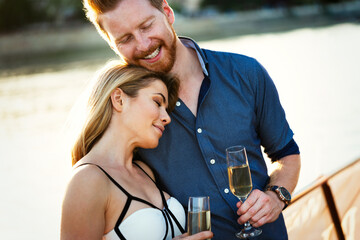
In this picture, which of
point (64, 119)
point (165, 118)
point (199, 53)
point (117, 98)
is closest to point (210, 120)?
point (165, 118)

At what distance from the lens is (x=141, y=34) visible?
254 centimetres

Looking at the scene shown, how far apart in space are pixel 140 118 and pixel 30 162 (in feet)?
22.1

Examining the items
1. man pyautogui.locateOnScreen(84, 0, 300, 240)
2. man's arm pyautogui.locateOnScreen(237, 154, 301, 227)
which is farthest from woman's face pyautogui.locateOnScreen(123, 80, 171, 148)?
man's arm pyautogui.locateOnScreen(237, 154, 301, 227)

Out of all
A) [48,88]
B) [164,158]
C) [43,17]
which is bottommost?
[164,158]

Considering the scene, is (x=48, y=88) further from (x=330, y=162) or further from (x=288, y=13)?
(x=288, y=13)

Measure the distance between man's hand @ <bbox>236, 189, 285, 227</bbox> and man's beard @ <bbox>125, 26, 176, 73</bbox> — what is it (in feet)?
2.71

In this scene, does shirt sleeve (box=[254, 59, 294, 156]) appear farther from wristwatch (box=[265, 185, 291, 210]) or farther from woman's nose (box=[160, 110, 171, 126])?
woman's nose (box=[160, 110, 171, 126])

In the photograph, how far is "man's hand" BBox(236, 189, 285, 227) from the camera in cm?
231

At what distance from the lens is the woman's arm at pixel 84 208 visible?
199 centimetres

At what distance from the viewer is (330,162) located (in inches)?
269

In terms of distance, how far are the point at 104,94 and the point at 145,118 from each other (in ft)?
0.78

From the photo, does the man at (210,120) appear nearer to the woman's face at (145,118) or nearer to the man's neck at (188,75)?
the man's neck at (188,75)

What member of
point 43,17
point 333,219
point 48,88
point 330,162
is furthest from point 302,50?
point 43,17

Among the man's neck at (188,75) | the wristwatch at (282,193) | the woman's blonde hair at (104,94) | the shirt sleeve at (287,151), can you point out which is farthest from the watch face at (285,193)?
the woman's blonde hair at (104,94)
